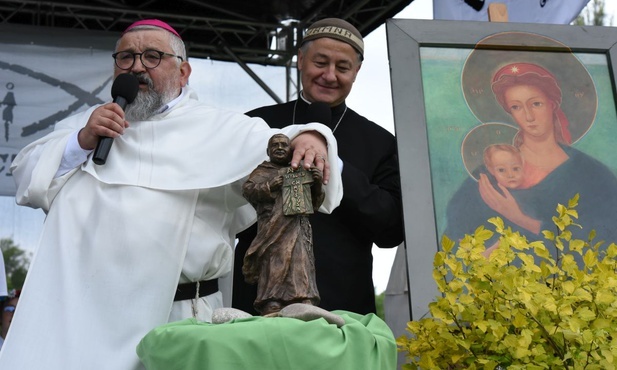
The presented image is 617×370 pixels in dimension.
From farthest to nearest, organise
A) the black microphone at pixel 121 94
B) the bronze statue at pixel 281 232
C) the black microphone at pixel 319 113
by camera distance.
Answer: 1. the black microphone at pixel 319 113
2. the black microphone at pixel 121 94
3. the bronze statue at pixel 281 232

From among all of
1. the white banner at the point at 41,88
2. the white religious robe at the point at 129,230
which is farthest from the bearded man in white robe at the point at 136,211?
the white banner at the point at 41,88

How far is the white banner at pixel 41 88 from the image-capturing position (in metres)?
7.39

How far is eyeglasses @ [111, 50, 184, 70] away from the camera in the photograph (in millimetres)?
3035

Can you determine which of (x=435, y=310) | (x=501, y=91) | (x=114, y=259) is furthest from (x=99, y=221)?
(x=501, y=91)

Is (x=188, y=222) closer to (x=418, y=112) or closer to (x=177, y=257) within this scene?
(x=177, y=257)

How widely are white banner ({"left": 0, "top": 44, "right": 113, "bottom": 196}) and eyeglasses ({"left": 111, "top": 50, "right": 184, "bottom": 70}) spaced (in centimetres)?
461

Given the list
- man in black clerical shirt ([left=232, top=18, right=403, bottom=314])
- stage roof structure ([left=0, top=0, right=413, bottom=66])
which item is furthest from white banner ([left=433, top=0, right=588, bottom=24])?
stage roof structure ([left=0, top=0, right=413, bottom=66])

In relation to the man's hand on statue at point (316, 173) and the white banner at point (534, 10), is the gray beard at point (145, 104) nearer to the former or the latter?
the man's hand on statue at point (316, 173)

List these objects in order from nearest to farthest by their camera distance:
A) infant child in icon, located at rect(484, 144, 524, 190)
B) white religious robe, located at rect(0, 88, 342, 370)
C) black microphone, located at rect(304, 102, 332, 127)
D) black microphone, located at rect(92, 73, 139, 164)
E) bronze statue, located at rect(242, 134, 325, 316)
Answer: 1. bronze statue, located at rect(242, 134, 325, 316)
2. white religious robe, located at rect(0, 88, 342, 370)
3. black microphone, located at rect(92, 73, 139, 164)
4. black microphone, located at rect(304, 102, 332, 127)
5. infant child in icon, located at rect(484, 144, 524, 190)

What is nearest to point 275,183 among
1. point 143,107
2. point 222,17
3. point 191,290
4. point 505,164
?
point 191,290

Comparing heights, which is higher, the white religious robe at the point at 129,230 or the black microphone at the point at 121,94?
the black microphone at the point at 121,94

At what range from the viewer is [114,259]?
2729 mm

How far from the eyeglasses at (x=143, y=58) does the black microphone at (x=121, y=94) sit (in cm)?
11

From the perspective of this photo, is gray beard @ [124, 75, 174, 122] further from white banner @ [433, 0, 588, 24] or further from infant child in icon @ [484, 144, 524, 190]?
white banner @ [433, 0, 588, 24]
